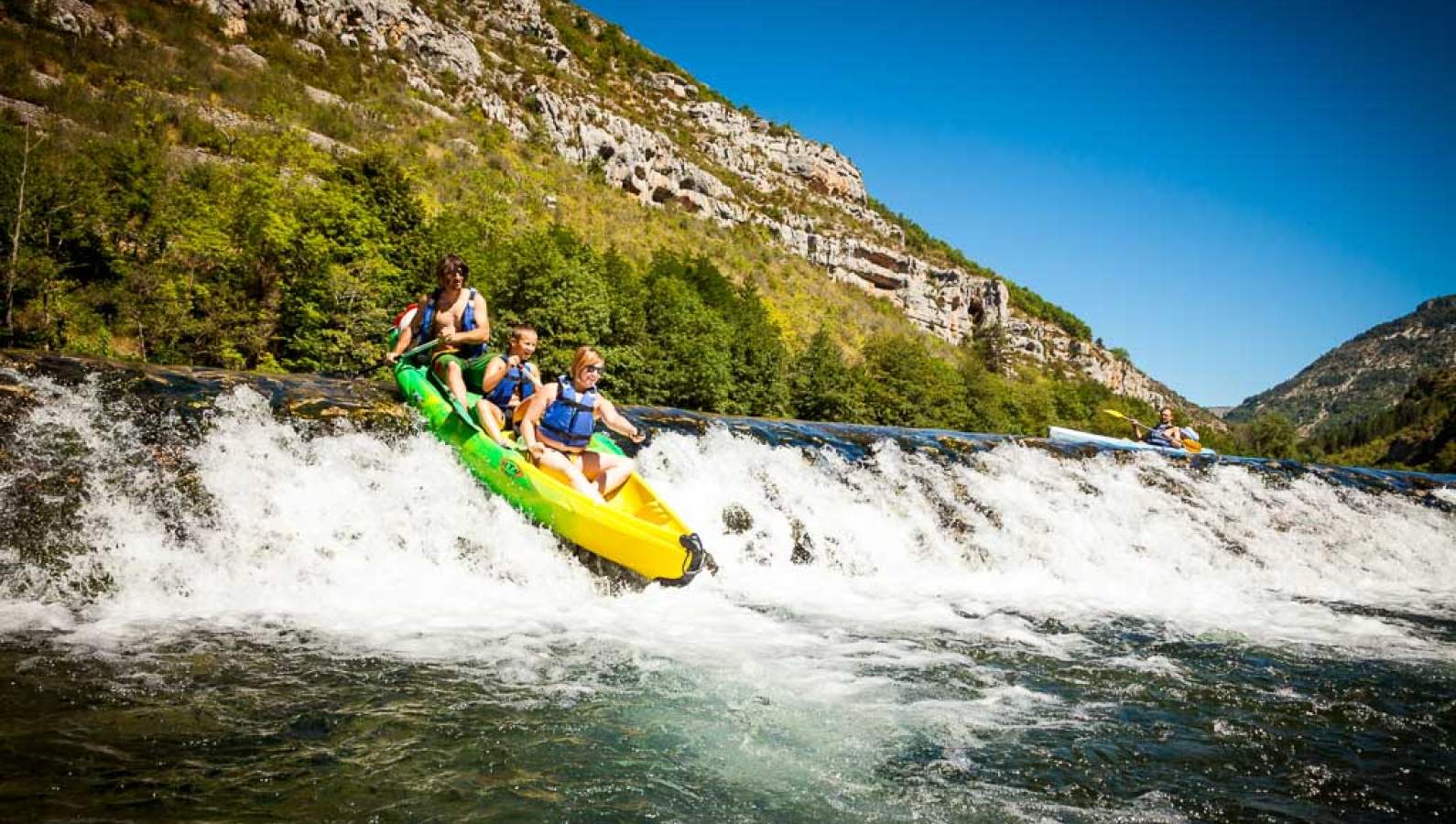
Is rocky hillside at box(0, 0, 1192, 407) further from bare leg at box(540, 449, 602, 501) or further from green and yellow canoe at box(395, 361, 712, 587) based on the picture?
bare leg at box(540, 449, 602, 501)

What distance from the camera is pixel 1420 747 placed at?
13.2 feet

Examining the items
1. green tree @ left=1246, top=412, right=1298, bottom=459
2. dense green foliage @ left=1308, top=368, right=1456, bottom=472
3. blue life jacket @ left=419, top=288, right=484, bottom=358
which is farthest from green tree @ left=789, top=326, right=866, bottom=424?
green tree @ left=1246, top=412, right=1298, bottom=459

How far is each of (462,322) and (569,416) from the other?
6.25 feet

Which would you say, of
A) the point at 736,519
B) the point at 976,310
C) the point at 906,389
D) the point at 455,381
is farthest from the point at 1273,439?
the point at 455,381

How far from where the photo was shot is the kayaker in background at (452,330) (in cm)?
793

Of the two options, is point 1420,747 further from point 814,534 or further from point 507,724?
point 814,534

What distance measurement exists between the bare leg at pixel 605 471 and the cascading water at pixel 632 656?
894mm

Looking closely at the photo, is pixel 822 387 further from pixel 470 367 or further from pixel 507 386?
pixel 507 386

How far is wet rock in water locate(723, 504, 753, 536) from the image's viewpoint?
29.1 ft

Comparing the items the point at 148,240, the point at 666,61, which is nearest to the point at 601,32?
the point at 666,61

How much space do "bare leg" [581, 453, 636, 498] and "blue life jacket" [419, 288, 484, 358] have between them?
2.04 metres

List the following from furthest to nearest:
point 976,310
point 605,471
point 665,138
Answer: point 976,310
point 665,138
point 605,471

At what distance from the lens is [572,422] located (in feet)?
23.8

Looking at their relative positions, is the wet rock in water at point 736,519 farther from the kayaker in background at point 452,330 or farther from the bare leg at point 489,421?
the kayaker in background at point 452,330
